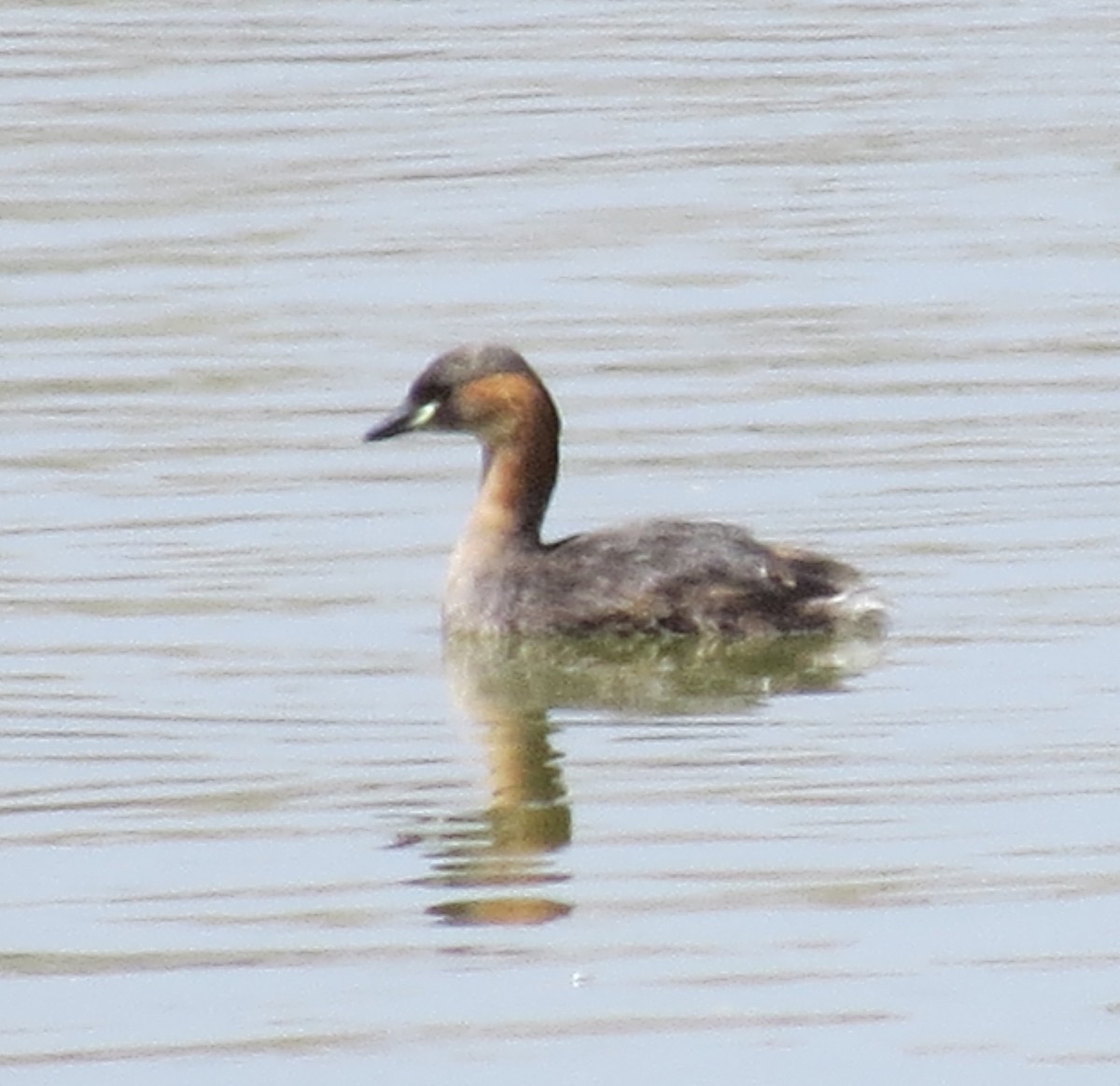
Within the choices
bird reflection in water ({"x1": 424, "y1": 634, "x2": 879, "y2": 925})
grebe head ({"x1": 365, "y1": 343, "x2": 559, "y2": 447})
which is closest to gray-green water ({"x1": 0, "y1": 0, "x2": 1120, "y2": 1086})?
bird reflection in water ({"x1": 424, "y1": 634, "x2": 879, "y2": 925})

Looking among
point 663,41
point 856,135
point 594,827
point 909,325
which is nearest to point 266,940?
point 594,827

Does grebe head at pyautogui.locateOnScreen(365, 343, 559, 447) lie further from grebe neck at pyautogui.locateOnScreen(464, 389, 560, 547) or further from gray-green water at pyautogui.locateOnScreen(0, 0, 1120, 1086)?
gray-green water at pyautogui.locateOnScreen(0, 0, 1120, 1086)

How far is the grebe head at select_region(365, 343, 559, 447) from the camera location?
484 inches

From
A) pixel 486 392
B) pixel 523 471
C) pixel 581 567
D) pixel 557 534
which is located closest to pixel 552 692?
pixel 581 567

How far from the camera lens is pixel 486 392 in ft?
40.4

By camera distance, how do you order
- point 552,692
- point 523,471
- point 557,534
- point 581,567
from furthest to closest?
point 557,534
point 523,471
point 581,567
point 552,692

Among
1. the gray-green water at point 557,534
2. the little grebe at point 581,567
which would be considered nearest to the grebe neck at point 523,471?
the little grebe at point 581,567

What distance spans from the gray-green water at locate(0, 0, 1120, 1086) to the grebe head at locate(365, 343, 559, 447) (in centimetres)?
48

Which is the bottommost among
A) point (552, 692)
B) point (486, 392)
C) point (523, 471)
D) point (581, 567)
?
point (552, 692)

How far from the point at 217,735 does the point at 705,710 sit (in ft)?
4.03

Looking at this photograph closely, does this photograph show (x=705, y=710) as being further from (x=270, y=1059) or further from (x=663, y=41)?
(x=663, y=41)

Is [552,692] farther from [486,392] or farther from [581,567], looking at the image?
[486,392]

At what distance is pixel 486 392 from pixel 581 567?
760 mm

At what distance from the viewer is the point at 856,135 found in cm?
2062
